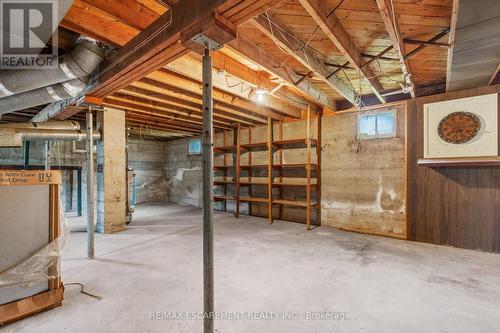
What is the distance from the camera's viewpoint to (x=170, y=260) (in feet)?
9.28

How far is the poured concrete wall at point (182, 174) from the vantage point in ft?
23.8

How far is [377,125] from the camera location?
13.3 feet

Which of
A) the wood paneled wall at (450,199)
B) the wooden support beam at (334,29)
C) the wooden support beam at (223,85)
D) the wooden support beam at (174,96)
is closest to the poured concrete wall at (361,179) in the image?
the wood paneled wall at (450,199)

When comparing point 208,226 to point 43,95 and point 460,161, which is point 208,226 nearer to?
point 43,95

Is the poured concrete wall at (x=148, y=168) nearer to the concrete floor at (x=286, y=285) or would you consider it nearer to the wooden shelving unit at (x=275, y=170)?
the wooden shelving unit at (x=275, y=170)

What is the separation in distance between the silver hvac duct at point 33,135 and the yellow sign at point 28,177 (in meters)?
2.38

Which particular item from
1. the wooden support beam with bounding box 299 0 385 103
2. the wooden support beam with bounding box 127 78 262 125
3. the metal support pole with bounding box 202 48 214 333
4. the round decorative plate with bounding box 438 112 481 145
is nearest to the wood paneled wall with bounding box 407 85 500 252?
the round decorative plate with bounding box 438 112 481 145

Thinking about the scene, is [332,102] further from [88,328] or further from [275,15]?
[88,328]

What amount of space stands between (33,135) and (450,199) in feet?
20.7

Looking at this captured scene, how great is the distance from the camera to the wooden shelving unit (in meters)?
4.54

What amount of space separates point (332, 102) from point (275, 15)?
8.65 ft

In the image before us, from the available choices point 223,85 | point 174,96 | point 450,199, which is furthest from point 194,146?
point 450,199

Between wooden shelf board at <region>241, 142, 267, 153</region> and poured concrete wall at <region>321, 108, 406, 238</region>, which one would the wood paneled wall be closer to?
poured concrete wall at <region>321, 108, 406, 238</region>

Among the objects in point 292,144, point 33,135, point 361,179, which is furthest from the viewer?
point 292,144
